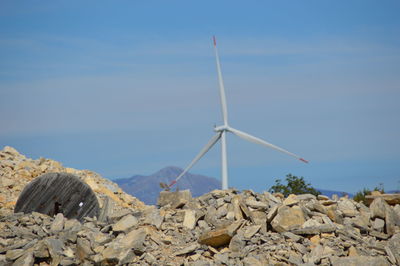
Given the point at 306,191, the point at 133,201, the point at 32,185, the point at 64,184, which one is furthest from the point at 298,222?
the point at 306,191

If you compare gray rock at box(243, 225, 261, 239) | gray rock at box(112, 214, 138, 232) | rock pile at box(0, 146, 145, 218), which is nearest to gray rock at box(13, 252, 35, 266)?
gray rock at box(112, 214, 138, 232)

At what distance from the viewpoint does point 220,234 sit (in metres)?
18.5

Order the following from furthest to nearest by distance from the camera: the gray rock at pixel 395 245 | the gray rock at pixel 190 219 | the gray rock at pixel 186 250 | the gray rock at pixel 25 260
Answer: the gray rock at pixel 190 219
the gray rock at pixel 25 260
the gray rock at pixel 395 245
the gray rock at pixel 186 250

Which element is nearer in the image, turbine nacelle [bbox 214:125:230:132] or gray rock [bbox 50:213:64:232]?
gray rock [bbox 50:213:64:232]

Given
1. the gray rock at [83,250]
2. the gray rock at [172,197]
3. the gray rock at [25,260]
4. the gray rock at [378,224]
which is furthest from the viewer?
the gray rock at [172,197]

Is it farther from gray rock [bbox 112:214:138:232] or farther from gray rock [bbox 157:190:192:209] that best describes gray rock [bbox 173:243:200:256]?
gray rock [bbox 157:190:192:209]

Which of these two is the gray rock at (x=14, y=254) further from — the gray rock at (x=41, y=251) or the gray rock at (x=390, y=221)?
the gray rock at (x=390, y=221)

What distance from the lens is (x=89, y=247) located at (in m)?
19.3

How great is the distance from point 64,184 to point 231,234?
30.4 ft

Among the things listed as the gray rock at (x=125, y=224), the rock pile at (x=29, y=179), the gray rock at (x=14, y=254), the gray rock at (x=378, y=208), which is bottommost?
the gray rock at (x=14, y=254)

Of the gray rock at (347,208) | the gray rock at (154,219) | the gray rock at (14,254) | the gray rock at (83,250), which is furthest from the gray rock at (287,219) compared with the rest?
the gray rock at (14,254)

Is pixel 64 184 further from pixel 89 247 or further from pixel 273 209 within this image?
pixel 273 209

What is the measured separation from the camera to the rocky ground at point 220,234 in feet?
59.7

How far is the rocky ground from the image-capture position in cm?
1819
